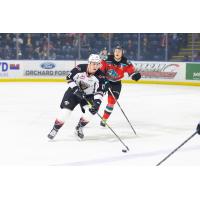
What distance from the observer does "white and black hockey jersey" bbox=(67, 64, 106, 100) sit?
5144 millimetres

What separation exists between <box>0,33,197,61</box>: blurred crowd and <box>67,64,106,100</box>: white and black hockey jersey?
9778mm

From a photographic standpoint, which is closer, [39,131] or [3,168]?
[3,168]

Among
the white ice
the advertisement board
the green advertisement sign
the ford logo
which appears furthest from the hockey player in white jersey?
the ford logo

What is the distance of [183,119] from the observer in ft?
23.9

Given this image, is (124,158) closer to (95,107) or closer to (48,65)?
(95,107)

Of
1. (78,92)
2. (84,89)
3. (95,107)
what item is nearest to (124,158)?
(95,107)

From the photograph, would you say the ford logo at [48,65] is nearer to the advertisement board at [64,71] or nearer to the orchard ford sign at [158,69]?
the advertisement board at [64,71]

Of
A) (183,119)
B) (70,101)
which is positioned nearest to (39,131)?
(70,101)

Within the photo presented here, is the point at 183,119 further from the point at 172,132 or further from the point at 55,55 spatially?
the point at 55,55

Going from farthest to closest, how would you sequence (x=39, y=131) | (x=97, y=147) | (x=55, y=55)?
(x=55, y=55)
(x=39, y=131)
(x=97, y=147)

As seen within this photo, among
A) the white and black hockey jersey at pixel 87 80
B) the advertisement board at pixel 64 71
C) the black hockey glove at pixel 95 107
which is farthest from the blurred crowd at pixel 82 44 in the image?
the black hockey glove at pixel 95 107

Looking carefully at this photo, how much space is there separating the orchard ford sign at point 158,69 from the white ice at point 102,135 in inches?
175

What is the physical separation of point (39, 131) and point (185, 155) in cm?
232

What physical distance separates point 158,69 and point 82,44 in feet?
10.4
